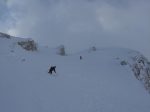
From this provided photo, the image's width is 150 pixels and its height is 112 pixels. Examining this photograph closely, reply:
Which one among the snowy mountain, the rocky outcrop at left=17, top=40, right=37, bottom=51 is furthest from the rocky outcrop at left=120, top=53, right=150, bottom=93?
the rocky outcrop at left=17, top=40, right=37, bottom=51

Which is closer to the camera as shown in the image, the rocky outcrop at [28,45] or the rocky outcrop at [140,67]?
the rocky outcrop at [140,67]

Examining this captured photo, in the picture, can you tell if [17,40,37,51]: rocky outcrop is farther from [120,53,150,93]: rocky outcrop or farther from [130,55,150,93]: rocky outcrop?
[130,55,150,93]: rocky outcrop

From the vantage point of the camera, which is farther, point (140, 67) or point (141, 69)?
point (140, 67)

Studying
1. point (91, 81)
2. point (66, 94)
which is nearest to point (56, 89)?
point (66, 94)

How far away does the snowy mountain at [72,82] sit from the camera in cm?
3083

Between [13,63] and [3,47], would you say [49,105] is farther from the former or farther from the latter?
[3,47]

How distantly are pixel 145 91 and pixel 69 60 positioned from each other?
609 inches

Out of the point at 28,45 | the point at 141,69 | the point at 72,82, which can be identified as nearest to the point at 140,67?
the point at 141,69

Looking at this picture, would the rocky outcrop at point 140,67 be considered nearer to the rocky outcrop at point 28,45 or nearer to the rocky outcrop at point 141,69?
the rocky outcrop at point 141,69

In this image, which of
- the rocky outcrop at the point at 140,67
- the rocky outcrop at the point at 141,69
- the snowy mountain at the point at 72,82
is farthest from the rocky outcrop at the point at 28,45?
the rocky outcrop at the point at 141,69

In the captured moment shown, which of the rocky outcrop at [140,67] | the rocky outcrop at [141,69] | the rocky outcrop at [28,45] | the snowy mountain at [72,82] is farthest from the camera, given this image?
the rocky outcrop at [28,45]

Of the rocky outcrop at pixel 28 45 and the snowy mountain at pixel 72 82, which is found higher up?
the rocky outcrop at pixel 28 45

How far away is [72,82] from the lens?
40.1 meters

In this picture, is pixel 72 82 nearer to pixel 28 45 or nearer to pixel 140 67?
pixel 140 67
